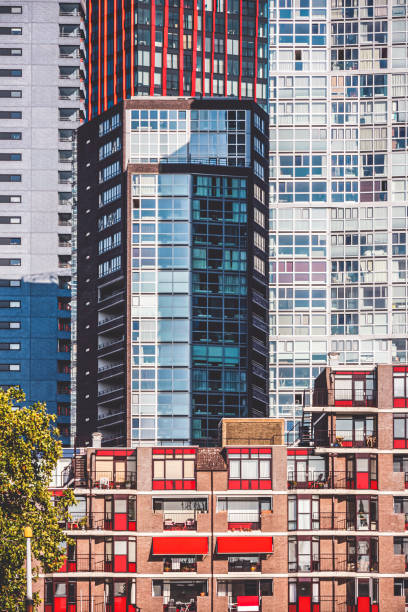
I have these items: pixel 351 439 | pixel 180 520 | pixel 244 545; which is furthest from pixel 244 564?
pixel 351 439

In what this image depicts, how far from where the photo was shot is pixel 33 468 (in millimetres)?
166375

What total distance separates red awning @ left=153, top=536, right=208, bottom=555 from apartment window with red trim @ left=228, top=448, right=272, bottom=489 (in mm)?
6264

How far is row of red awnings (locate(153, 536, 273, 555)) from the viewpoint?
177500 mm

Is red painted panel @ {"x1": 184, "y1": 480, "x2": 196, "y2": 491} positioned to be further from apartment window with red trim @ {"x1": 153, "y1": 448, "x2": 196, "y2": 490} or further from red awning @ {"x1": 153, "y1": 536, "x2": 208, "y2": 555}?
red awning @ {"x1": 153, "y1": 536, "x2": 208, "y2": 555}

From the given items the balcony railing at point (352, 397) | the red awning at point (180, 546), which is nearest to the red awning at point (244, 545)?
the red awning at point (180, 546)

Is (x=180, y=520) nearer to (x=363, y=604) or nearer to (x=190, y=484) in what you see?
(x=190, y=484)

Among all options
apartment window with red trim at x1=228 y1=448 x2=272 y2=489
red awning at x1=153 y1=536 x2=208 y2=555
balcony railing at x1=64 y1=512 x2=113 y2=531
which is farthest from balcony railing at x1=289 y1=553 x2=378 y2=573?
balcony railing at x1=64 y1=512 x2=113 y2=531

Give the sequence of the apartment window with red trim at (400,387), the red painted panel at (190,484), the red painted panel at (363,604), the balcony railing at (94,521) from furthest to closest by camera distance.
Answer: the apartment window with red trim at (400,387) < the red painted panel at (190,484) < the balcony railing at (94,521) < the red painted panel at (363,604)

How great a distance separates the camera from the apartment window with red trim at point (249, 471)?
18050 cm

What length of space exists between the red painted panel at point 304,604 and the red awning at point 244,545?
5.41m

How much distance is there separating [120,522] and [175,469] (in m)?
7.25

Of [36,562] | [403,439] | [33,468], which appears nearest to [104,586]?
[36,562]

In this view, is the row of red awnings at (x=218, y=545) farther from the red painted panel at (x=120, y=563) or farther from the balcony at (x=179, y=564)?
the red painted panel at (x=120, y=563)

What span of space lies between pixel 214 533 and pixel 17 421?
24629 mm
